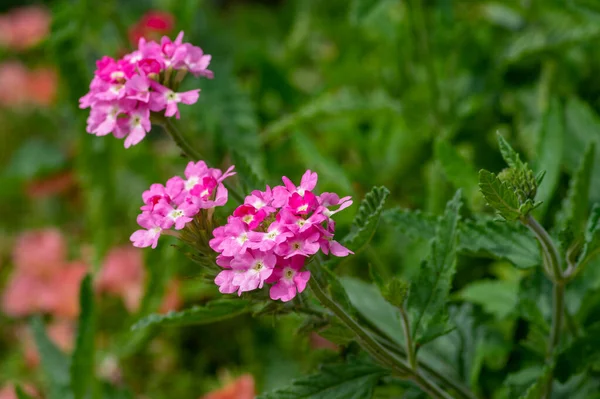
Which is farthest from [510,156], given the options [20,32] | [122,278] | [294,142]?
[20,32]

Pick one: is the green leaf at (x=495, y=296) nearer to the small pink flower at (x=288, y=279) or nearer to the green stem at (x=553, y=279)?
the green stem at (x=553, y=279)

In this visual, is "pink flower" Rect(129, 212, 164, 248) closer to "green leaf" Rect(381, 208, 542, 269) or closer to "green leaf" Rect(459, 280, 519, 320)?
"green leaf" Rect(381, 208, 542, 269)

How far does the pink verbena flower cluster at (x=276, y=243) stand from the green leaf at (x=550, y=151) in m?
0.36

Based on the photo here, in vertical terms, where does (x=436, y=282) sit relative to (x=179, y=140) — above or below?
below

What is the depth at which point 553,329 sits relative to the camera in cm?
70

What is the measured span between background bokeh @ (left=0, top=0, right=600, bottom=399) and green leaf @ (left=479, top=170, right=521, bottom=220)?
0.28m

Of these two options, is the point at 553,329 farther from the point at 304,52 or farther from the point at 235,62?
the point at 304,52

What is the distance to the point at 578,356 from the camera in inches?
27.2

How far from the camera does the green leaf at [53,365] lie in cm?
91

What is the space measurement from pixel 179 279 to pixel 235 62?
1.52ft

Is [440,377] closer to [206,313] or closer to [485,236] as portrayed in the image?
[485,236]

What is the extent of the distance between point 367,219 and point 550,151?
1.17 ft

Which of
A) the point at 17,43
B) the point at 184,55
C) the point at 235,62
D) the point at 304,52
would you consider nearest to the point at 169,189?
the point at 184,55

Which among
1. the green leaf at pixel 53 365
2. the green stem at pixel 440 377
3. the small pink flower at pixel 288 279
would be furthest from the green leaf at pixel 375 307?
the green leaf at pixel 53 365
